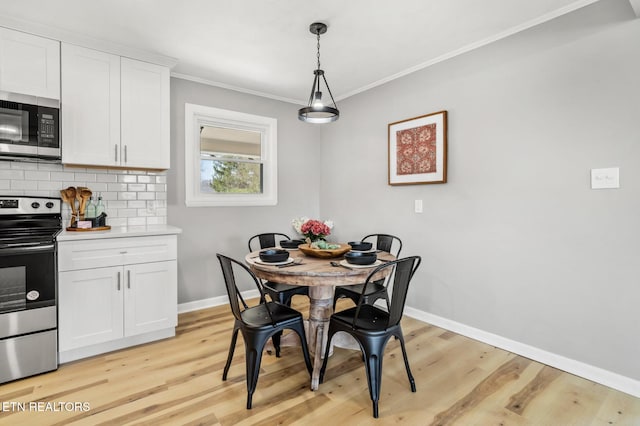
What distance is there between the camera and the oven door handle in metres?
2.12

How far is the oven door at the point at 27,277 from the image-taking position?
2.13 meters

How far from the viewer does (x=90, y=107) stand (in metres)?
2.70

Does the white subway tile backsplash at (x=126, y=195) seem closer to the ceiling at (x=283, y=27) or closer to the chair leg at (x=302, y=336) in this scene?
the ceiling at (x=283, y=27)

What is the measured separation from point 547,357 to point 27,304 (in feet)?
12.1

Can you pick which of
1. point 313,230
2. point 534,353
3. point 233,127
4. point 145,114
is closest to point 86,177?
point 145,114

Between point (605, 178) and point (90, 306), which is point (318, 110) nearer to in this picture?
point (605, 178)

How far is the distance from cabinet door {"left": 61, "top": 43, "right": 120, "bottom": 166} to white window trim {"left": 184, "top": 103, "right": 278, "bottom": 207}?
30.6 inches

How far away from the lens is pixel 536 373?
2.28 meters

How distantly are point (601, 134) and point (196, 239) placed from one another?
3610 mm

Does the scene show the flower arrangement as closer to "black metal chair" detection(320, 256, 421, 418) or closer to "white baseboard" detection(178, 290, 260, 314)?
"black metal chair" detection(320, 256, 421, 418)

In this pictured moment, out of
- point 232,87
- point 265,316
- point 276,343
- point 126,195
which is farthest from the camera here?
point 232,87

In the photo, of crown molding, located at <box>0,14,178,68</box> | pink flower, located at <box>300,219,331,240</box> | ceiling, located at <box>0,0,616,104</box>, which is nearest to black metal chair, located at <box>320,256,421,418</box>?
pink flower, located at <box>300,219,331,240</box>

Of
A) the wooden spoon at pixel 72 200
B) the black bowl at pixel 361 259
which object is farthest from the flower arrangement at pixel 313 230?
the wooden spoon at pixel 72 200

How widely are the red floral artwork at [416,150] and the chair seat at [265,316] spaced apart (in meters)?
1.93
